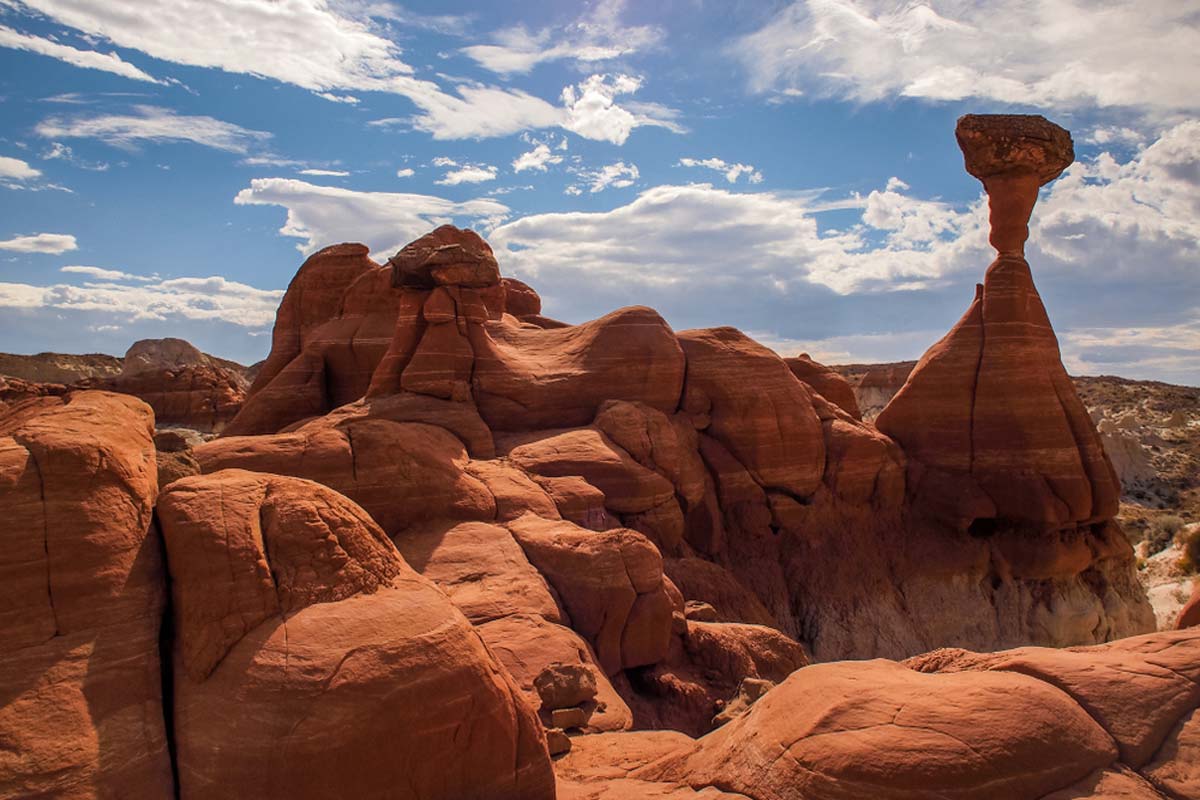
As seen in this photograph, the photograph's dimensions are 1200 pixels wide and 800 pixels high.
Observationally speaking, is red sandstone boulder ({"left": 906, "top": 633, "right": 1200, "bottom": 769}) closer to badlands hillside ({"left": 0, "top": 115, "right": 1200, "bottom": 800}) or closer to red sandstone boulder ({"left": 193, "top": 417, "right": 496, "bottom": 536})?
badlands hillside ({"left": 0, "top": 115, "right": 1200, "bottom": 800})

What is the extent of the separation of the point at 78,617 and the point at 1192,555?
26.9m

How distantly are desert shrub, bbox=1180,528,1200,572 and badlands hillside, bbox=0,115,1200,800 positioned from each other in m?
6.90

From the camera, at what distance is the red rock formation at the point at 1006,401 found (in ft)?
58.3

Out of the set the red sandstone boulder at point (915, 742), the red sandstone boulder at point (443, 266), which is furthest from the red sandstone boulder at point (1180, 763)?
the red sandstone boulder at point (443, 266)

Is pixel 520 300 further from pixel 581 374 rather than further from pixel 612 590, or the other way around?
pixel 612 590

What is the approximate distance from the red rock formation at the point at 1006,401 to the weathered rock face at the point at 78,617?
16080 mm

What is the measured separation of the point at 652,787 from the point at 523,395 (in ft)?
34.5

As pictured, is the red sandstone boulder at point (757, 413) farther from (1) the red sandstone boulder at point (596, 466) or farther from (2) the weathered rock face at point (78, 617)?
(2) the weathered rock face at point (78, 617)

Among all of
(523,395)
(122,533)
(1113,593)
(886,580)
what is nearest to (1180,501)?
(1113,593)

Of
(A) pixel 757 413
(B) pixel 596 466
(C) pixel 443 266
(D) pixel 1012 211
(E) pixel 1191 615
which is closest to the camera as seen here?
(E) pixel 1191 615

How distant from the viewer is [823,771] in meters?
5.38

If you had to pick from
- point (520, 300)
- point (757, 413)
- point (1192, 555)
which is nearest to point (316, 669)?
point (757, 413)

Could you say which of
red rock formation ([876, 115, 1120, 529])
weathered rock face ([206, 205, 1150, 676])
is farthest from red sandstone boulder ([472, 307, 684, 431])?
red rock formation ([876, 115, 1120, 529])

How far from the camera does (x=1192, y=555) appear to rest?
23.8m
